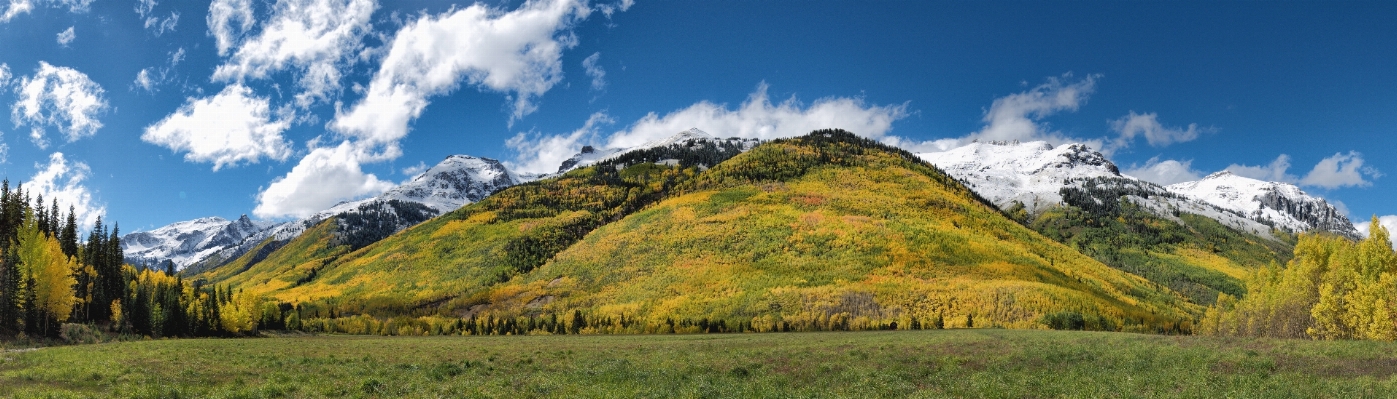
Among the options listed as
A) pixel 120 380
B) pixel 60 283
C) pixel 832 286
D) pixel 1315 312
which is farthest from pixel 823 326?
pixel 60 283

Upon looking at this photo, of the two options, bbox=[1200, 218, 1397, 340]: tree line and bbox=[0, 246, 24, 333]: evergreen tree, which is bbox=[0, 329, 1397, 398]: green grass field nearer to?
bbox=[1200, 218, 1397, 340]: tree line

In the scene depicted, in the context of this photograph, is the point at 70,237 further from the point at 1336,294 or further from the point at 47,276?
the point at 1336,294

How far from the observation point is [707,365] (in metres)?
43.2

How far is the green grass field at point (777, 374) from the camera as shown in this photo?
28312mm

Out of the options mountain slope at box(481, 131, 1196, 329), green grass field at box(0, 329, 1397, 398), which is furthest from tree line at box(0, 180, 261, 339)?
mountain slope at box(481, 131, 1196, 329)

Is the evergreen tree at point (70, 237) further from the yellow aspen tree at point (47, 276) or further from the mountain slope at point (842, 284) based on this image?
the mountain slope at point (842, 284)

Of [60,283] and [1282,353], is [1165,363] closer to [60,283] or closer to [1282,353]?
[1282,353]

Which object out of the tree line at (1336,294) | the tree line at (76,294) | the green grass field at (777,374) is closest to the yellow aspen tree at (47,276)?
the tree line at (76,294)

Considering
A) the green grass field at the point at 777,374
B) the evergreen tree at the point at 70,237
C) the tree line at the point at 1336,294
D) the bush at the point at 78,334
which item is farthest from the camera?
the evergreen tree at the point at 70,237

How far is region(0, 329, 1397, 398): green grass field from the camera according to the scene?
2831 centimetres

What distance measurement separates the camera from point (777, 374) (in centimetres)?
3816

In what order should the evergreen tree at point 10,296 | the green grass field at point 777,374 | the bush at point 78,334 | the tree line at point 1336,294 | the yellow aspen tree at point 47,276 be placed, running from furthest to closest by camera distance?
the yellow aspen tree at point 47,276
the bush at point 78,334
the evergreen tree at point 10,296
the tree line at point 1336,294
the green grass field at point 777,374

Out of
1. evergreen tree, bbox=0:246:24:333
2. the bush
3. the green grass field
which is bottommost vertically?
the green grass field

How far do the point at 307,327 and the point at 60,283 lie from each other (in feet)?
217
